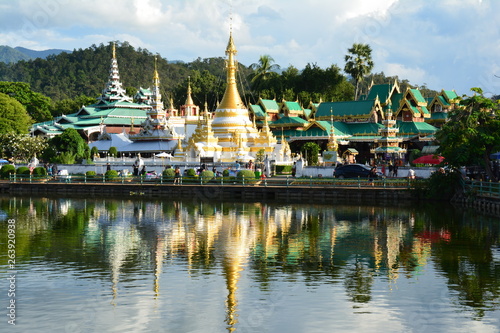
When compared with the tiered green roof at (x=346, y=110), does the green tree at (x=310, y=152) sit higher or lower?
lower

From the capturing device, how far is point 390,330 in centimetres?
1496

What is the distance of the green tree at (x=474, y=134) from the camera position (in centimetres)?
3688

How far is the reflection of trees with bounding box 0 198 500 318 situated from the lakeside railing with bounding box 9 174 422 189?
4.31m

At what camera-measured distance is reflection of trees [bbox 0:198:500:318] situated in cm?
2014

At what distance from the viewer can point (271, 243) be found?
26281 millimetres

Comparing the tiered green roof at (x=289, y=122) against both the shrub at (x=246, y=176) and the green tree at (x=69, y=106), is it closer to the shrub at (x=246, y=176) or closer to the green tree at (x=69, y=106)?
the shrub at (x=246, y=176)

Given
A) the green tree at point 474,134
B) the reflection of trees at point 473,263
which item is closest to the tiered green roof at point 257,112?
the green tree at point 474,134

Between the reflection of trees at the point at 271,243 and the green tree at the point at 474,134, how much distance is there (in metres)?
3.24

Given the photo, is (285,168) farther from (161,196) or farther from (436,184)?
(436,184)

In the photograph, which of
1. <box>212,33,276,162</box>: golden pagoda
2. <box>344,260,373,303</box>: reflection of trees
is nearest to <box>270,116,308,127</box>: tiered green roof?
<box>212,33,276,162</box>: golden pagoda

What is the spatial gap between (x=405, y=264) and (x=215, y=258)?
6.10 metres

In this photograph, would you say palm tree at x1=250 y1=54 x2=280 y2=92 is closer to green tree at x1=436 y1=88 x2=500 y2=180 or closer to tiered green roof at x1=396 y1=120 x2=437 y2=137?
tiered green roof at x1=396 y1=120 x2=437 y2=137

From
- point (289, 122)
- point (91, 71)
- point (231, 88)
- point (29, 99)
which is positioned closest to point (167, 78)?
point (91, 71)

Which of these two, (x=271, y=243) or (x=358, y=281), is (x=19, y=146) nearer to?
(x=271, y=243)
